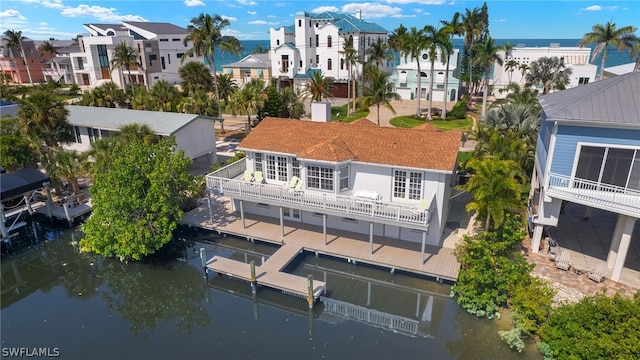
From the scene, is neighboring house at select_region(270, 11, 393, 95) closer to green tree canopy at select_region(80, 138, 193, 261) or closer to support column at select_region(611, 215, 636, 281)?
green tree canopy at select_region(80, 138, 193, 261)

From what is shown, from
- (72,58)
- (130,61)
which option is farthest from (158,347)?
(72,58)

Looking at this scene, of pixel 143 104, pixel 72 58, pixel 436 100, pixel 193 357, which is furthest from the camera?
pixel 72 58

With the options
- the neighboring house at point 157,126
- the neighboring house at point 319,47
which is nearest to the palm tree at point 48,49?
the neighboring house at point 319,47

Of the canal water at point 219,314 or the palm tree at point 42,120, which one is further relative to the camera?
the palm tree at point 42,120

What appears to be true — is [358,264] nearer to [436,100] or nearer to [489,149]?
[489,149]

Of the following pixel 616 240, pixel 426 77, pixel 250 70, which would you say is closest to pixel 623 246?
pixel 616 240

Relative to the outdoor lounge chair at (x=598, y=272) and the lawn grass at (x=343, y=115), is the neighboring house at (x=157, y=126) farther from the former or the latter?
the outdoor lounge chair at (x=598, y=272)
